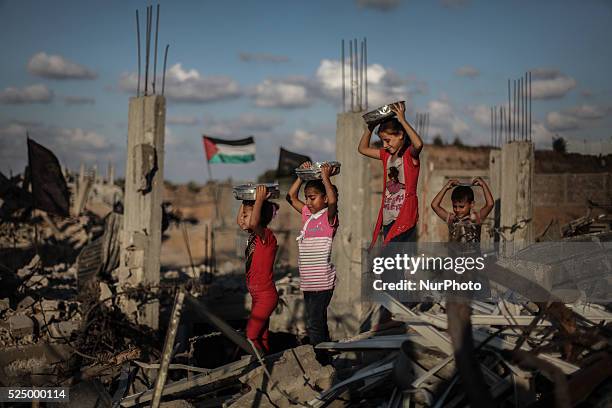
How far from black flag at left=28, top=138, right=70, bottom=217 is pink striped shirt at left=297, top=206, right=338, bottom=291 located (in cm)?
698

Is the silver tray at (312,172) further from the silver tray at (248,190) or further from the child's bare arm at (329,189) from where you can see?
the silver tray at (248,190)

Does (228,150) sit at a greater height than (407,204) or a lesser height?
greater

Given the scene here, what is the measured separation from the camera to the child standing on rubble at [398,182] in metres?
4.53

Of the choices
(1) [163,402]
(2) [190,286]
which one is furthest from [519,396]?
(2) [190,286]

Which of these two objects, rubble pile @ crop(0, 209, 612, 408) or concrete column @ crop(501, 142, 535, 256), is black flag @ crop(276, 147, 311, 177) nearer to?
concrete column @ crop(501, 142, 535, 256)

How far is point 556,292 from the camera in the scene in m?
4.09

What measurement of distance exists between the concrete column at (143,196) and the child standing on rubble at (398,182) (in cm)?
372

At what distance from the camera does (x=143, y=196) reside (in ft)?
25.1

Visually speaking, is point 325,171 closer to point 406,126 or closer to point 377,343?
point 406,126

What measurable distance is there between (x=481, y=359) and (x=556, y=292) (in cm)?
97

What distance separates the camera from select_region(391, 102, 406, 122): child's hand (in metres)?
4.36

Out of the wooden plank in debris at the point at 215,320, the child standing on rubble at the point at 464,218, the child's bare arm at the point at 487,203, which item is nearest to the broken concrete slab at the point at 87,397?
the wooden plank in debris at the point at 215,320

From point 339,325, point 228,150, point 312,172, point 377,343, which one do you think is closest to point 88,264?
point 339,325

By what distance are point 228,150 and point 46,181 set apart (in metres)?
6.32
